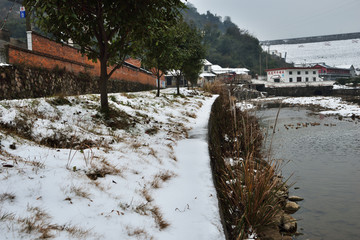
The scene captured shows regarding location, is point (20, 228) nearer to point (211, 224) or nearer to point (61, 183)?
point (61, 183)

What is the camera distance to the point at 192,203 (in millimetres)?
2953

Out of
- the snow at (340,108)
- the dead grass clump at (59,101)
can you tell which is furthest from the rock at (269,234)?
the snow at (340,108)

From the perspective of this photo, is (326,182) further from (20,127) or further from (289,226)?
(20,127)

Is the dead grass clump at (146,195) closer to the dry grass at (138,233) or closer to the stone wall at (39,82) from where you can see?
the dry grass at (138,233)

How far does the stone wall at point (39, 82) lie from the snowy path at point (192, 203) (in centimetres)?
433

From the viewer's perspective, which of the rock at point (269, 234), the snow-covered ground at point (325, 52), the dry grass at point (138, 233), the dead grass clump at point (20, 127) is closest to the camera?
the dry grass at point (138, 233)

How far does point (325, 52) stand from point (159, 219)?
173m

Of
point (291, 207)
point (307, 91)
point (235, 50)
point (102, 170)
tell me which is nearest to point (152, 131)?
point (102, 170)

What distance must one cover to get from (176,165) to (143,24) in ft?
10.3

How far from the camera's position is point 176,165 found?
4.27m

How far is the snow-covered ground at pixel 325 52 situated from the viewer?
433ft

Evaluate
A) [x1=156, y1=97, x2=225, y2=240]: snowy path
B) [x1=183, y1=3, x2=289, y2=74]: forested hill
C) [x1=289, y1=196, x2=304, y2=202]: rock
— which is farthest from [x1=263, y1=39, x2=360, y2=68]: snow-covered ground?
[x1=156, y1=97, x2=225, y2=240]: snowy path

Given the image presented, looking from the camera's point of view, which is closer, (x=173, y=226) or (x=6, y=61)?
(x=173, y=226)

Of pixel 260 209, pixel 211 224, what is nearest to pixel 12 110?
pixel 211 224
